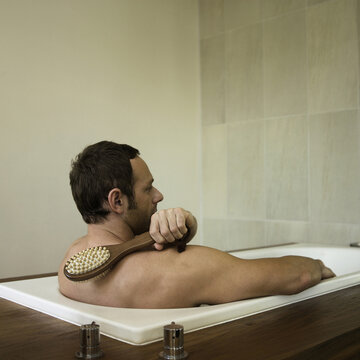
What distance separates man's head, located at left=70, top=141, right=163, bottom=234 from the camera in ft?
4.25

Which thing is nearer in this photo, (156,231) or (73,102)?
(156,231)

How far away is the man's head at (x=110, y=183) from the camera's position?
4.25 ft

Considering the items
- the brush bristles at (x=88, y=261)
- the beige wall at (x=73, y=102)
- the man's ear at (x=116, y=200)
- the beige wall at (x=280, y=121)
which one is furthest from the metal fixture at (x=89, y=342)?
the beige wall at (x=280, y=121)

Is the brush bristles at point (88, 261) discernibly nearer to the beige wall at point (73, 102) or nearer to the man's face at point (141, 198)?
the man's face at point (141, 198)

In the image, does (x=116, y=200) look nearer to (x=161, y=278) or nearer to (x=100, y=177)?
(x=100, y=177)

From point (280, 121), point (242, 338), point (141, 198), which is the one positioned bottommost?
point (242, 338)

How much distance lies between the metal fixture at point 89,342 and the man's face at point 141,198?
0.53 metres

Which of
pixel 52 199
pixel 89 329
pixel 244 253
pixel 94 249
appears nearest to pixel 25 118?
pixel 52 199

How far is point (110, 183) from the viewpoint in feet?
4.25

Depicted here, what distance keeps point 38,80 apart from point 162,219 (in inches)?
72.4

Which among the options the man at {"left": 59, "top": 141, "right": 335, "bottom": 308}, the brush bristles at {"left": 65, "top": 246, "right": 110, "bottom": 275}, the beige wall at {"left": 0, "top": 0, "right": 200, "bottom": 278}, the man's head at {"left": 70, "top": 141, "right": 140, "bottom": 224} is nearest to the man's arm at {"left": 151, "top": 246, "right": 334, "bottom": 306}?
the man at {"left": 59, "top": 141, "right": 335, "bottom": 308}

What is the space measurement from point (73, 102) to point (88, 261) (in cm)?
190

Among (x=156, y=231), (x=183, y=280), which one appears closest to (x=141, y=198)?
(x=156, y=231)

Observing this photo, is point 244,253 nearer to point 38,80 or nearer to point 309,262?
point 309,262
